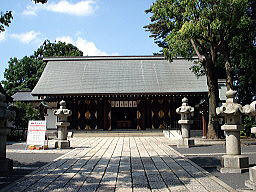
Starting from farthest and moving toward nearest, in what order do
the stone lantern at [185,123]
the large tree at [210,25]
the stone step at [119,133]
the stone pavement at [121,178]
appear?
the stone step at [119,133] < the large tree at [210,25] < the stone lantern at [185,123] < the stone pavement at [121,178]

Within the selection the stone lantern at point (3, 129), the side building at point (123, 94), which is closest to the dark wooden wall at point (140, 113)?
the side building at point (123, 94)

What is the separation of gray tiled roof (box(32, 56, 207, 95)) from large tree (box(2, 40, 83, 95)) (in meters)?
14.8

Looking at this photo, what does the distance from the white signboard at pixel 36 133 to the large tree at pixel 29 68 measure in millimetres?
29769

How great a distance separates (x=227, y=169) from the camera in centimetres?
643

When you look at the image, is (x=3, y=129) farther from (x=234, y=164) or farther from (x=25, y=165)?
(x=234, y=164)

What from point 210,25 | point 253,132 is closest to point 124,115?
point 210,25

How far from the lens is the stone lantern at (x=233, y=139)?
257 inches

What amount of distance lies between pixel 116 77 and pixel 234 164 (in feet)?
55.8

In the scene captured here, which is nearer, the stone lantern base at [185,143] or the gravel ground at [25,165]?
the gravel ground at [25,165]

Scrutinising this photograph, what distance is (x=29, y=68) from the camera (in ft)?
134

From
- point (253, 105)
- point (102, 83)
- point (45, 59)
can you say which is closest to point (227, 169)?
point (253, 105)

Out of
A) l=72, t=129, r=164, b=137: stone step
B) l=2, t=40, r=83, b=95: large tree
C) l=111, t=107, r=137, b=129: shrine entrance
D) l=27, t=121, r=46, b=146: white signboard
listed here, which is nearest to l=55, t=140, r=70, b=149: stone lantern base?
l=27, t=121, r=46, b=146: white signboard

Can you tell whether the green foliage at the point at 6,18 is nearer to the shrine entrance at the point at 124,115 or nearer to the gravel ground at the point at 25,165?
the gravel ground at the point at 25,165

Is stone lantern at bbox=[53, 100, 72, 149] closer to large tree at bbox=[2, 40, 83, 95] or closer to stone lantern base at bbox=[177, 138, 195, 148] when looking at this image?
stone lantern base at bbox=[177, 138, 195, 148]
